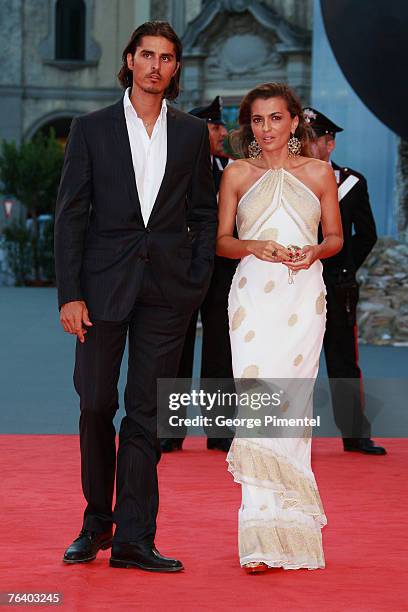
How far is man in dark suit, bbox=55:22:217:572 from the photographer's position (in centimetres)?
436

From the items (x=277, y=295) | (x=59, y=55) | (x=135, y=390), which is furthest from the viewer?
(x=59, y=55)

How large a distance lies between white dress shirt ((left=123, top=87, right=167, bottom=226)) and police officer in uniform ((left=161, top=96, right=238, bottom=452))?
2686 mm

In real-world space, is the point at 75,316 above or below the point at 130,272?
below

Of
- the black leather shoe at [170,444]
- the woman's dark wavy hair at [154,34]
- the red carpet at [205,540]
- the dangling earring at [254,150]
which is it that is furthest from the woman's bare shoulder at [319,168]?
the black leather shoe at [170,444]

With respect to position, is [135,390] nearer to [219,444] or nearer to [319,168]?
[319,168]

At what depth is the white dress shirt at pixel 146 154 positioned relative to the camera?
14.5ft

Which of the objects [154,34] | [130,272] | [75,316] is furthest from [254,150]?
[75,316]

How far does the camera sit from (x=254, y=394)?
4477 millimetres

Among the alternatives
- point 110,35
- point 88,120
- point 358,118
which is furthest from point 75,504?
A: point 110,35

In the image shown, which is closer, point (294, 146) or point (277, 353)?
point (277, 353)

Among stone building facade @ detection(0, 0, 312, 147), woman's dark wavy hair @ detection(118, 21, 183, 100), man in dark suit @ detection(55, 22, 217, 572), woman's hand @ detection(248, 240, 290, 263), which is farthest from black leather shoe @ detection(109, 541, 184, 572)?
stone building facade @ detection(0, 0, 312, 147)

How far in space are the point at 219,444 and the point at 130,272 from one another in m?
3.01

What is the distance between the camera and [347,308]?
728cm

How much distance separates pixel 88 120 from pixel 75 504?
1.94 m
